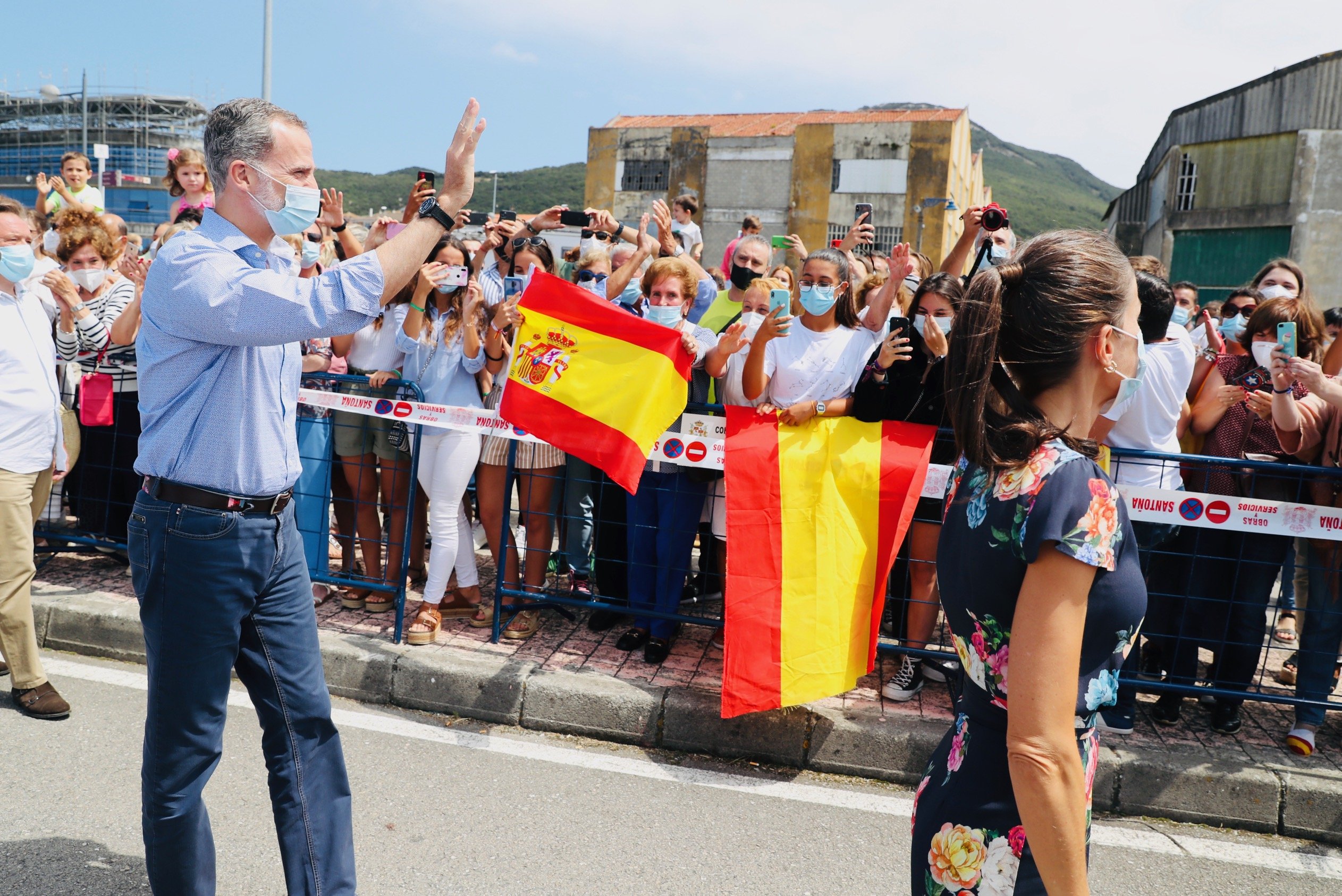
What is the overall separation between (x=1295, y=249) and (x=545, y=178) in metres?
114

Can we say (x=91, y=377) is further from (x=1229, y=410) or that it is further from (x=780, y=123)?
(x=780, y=123)

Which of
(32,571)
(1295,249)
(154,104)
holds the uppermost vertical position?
(154,104)

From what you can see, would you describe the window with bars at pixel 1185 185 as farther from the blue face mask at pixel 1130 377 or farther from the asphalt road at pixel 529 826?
the blue face mask at pixel 1130 377

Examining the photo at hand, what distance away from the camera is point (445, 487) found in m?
5.32

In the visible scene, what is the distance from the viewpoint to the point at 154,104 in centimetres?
9981

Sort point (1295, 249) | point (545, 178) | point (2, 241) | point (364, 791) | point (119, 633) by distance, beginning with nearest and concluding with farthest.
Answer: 1. point (364, 791)
2. point (2, 241)
3. point (119, 633)
4. point (1295, 249)
5. point (545, 178)

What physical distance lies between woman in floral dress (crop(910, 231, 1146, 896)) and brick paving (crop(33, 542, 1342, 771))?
9.10 ft

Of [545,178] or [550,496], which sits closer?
[550,496]

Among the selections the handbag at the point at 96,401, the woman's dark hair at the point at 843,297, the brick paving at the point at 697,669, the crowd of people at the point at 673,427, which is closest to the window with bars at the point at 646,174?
the crowd of people at the point at 673,427

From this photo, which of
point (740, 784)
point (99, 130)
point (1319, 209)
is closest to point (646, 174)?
point (1319, 209)

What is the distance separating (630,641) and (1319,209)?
91.3 ft

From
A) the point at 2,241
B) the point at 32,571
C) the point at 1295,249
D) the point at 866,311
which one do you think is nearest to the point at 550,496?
the point at 866,311

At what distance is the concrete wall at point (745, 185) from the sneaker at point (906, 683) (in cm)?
5017

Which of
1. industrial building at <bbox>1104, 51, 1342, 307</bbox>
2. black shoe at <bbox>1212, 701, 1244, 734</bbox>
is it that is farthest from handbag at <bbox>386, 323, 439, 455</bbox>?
industrial building at <bbox>1104, 51, 1342, 307</bbox>
